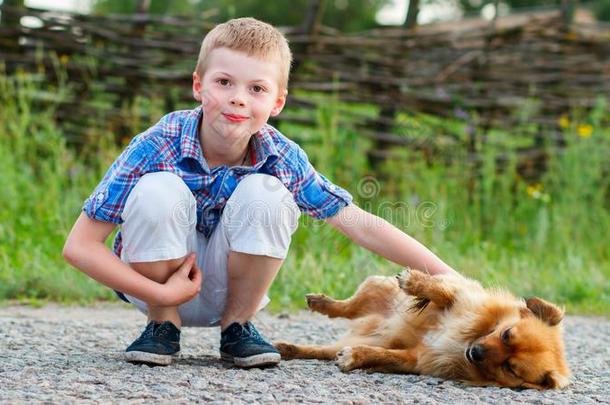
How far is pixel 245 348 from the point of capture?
302 centimetres

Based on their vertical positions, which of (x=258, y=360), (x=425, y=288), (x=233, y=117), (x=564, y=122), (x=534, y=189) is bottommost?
(x=258, y=360)

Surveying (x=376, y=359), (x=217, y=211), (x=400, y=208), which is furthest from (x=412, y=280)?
(x=400, y=208)

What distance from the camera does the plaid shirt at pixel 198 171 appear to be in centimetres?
288

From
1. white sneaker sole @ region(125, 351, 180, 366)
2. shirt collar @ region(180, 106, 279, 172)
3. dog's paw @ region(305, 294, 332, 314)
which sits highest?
shirt collar @ region(180, 106, 279, 172)

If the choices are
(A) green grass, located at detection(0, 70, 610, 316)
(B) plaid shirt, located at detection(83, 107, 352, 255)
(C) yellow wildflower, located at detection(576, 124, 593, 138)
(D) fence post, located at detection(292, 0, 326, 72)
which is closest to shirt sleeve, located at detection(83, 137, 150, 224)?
(B) plaid shirt, located at detection(83, 107, 352, 255)

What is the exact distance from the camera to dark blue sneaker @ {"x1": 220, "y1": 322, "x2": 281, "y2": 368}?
3.00 metres

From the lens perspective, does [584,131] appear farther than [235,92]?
Yes

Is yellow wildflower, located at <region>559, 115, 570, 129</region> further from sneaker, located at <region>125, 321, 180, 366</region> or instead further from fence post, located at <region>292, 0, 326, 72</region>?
sneaker, located at <region>125, 321, 180, 366</region>

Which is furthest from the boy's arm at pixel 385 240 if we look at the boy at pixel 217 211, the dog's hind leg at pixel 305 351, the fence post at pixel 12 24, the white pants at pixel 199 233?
the fence post at pixel 12 24

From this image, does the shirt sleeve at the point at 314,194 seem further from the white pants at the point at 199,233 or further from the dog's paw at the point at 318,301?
the dog's paw at the point at 318,301

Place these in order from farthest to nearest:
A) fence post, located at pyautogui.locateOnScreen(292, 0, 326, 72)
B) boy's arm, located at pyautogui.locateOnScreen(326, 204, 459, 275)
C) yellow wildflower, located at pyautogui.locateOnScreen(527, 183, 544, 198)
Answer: fence post, located at pyautogui.locateOnScreen(292, 0, 326, 72) → yellow wildflower, located at pyautogui.locateOnScreen(527, 183, 544, 198) → boy's arm, located at pyautogui.locateOnScreen(326, 204, 459, 275)

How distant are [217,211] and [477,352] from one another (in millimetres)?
1065

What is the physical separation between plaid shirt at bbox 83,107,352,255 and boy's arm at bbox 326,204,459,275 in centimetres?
6

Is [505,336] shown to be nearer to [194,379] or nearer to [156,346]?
[194,379]
